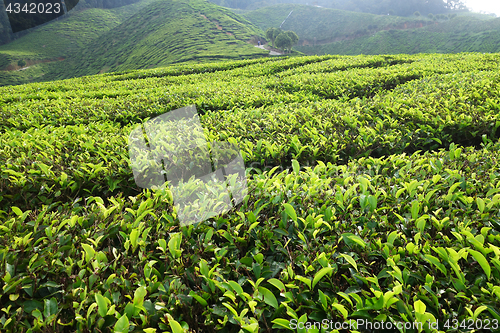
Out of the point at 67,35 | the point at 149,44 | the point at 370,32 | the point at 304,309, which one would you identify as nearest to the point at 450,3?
the point at 370,32

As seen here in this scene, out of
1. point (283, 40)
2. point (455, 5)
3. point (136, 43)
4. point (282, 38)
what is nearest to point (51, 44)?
point (136, 43)

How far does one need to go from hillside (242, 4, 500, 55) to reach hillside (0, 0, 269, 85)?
2122 centimetres

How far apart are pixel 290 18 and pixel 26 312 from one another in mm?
85120

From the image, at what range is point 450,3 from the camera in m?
88.8

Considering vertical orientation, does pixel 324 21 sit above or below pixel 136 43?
above

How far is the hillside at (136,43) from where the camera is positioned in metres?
36.9

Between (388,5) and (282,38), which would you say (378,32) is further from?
(388,5)

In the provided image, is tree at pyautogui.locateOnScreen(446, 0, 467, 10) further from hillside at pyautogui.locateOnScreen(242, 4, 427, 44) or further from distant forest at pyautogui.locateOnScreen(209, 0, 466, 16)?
hillside at pyautogui.locateOnScreen(242, 4, 427, 44)

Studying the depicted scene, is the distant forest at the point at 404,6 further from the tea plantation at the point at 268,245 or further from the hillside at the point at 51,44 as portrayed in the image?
the tea plantation at the point at 268,245

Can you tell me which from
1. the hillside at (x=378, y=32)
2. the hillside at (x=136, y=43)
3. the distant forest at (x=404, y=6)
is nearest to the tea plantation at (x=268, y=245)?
the hillside at (x=136, y=43)

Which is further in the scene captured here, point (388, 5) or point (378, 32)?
point (388, 5)

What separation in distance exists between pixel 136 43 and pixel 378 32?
51.9 metres

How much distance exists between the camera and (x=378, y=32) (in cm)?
5422

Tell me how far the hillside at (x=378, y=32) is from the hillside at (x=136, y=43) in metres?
21.2
